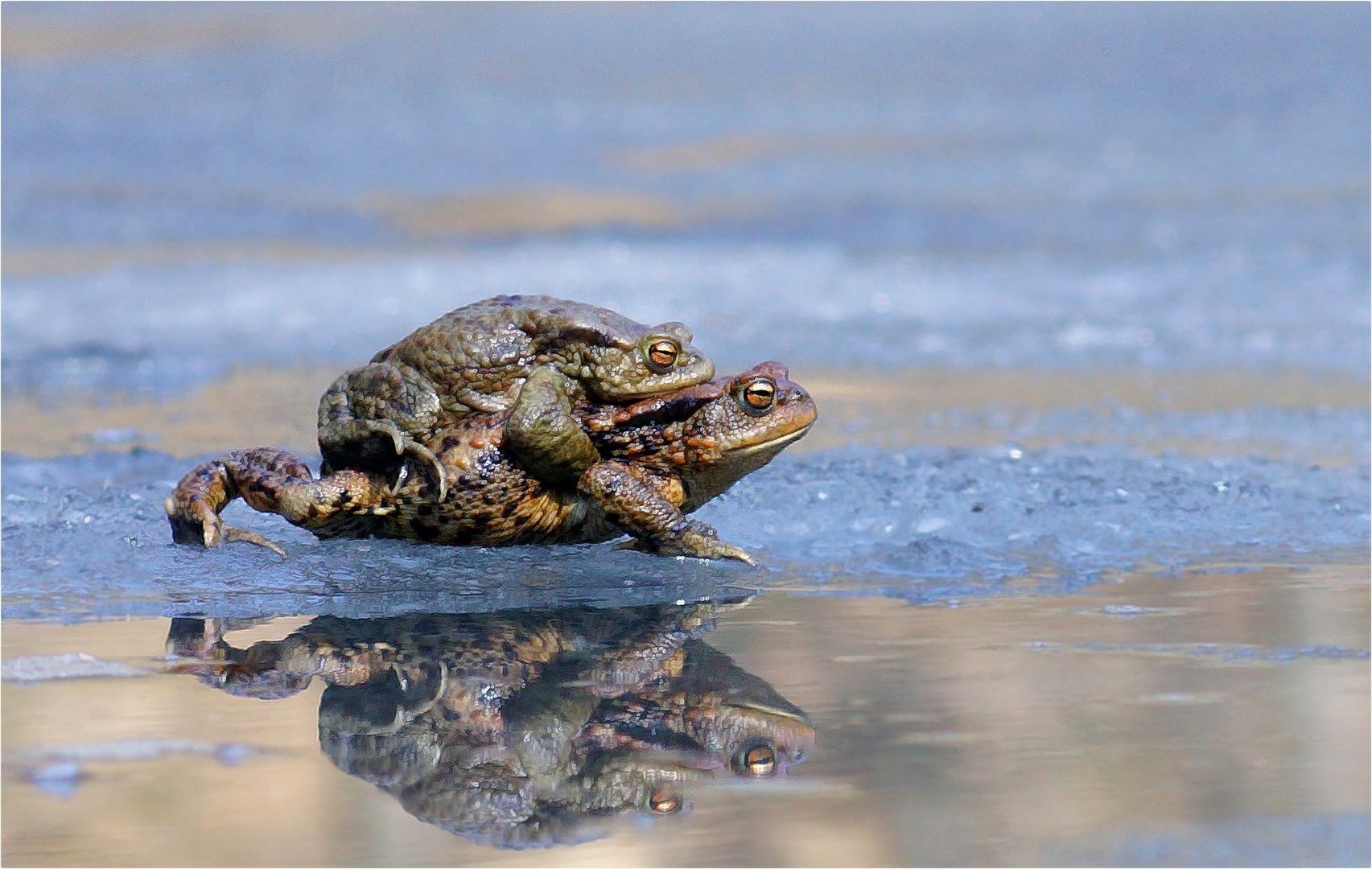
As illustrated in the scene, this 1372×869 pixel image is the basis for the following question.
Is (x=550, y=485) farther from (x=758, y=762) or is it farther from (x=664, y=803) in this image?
(x=664, y=803)

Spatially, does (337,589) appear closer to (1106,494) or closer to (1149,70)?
(1106,494)

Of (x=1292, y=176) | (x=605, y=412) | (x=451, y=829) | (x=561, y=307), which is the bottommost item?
(x=451, y=829)

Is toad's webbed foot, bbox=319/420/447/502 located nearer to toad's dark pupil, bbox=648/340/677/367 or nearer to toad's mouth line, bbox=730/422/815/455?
toad's dark pupil, bbox=648/340/677/367

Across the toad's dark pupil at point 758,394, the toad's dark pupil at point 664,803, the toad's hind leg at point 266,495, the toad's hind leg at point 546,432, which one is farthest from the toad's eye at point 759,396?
the toad's dark pupil at point 664,803

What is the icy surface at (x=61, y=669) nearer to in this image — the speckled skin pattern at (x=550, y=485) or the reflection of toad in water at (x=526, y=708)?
the reflection of toad in water at (x=526, y=708)

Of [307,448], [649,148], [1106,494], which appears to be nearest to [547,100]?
[649,148]

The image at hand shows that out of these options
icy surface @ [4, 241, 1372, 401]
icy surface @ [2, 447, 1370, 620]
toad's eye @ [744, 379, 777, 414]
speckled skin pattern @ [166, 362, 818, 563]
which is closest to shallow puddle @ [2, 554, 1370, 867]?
icy surface @ [2, 447, 1370, 620]
